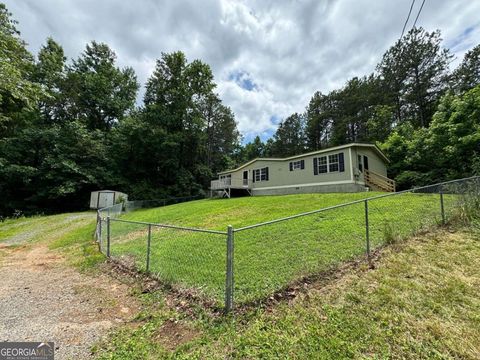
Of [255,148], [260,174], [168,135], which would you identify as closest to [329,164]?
[260,174]

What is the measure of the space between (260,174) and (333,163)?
7.57 m

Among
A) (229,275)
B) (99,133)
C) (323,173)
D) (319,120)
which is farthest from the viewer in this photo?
(319,120)

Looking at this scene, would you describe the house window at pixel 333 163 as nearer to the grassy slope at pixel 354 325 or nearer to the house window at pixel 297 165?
the house window at pixel 297 165

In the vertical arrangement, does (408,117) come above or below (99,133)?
above

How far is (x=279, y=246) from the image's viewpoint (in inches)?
218

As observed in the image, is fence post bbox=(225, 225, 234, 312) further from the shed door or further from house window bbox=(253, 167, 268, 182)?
the shed door

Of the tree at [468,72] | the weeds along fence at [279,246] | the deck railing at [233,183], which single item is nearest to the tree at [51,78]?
the deck railing at [233,183]

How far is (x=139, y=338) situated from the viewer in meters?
2.85

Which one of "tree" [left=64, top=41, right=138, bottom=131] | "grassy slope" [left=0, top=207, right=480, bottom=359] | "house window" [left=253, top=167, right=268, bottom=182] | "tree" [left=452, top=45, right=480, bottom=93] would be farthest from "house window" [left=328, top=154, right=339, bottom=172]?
"tree" [left=64, top=41, right=138, bottom=131]

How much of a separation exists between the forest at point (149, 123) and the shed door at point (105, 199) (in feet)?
11.0

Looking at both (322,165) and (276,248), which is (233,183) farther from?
(276,248)

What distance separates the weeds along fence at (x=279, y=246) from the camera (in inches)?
152

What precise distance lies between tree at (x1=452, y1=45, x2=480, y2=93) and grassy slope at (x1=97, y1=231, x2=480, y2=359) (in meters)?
28.3

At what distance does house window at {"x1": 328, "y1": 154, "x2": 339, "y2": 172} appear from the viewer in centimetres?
1602
